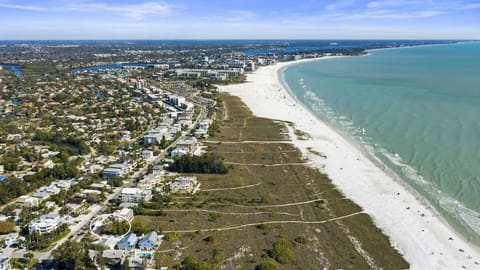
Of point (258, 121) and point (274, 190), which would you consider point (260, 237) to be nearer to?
point (274, 190)

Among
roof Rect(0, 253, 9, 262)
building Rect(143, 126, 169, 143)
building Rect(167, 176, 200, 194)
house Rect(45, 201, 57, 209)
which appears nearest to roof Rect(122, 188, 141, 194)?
building Rect(167, 176, 200, 194)

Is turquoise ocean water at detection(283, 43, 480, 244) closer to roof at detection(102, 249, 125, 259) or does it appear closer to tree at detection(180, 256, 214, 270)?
tree at detection(180, 256, 214, 270)

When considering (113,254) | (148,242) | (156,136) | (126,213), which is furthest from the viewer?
(156,136)

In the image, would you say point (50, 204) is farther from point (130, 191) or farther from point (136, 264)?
point (136, 264)

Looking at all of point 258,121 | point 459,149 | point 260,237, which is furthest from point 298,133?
point 260,237

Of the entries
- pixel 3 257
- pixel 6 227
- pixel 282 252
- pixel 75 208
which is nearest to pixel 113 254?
pixel 3 257

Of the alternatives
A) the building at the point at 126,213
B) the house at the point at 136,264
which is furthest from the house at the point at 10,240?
the house at the point at 136,264
